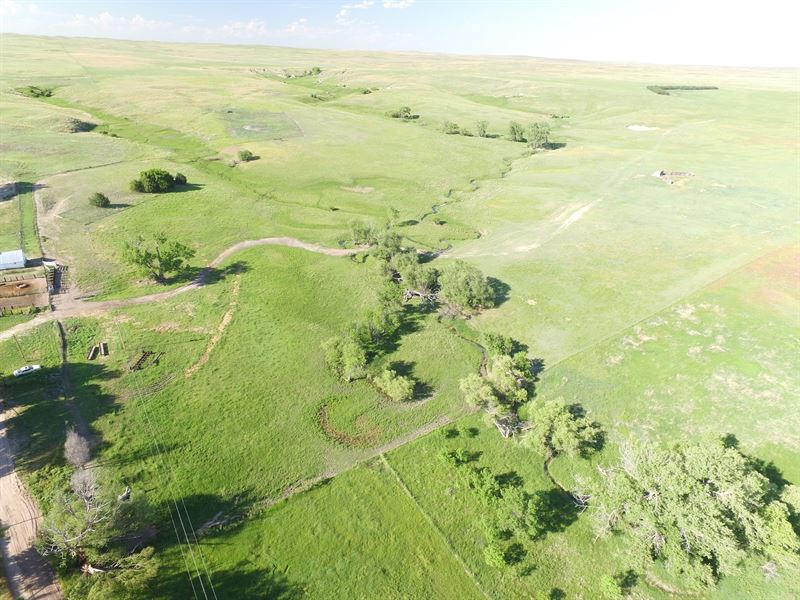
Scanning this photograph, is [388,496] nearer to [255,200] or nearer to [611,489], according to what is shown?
[611,489]

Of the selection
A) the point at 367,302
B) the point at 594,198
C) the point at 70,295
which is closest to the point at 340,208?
the point at 367,302

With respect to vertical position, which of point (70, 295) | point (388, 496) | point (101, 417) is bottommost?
point (388, 496)

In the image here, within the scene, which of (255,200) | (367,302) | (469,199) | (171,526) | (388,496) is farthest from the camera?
(469,199)

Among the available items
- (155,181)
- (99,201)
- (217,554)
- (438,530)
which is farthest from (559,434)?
(155,181)

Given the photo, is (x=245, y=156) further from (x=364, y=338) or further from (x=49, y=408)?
(x=49, y=408)

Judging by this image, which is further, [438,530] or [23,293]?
[23,293]

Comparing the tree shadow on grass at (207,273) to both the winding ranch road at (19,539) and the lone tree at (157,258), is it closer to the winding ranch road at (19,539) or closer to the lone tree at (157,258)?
the lone tree at (157,258)

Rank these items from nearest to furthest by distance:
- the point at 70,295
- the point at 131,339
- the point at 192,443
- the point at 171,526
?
the point at 171,526, the point at 192,443, the point at 131,339, the point at 70,295
